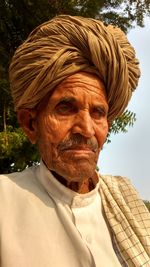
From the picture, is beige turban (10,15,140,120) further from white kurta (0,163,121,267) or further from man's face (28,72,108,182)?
white kurta (0,163,121,267)

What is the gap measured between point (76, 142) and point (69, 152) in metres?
0.04

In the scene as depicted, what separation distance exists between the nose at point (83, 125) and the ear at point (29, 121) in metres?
0.18

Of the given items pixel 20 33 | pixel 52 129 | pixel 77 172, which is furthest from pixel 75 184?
pixel 20 33

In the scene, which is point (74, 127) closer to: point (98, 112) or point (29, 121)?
point (98, 112)

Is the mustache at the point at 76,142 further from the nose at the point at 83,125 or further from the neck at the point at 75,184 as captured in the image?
the neck at the point at 75,184

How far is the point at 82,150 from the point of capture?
1552 millimetres

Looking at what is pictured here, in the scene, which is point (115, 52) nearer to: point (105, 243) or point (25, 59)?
point (25, 59)

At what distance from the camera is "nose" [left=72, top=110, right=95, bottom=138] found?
60.3 inches

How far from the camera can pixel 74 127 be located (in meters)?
1.54

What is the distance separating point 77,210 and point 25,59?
507mm

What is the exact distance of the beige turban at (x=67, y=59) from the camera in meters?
1.57

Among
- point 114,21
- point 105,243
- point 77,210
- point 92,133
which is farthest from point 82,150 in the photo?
point 114,21

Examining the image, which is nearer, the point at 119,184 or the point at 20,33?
the point at 119,184

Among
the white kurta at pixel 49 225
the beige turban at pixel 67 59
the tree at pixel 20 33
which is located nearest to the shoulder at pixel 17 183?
the white kurta at pixel 49 225
